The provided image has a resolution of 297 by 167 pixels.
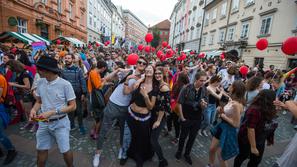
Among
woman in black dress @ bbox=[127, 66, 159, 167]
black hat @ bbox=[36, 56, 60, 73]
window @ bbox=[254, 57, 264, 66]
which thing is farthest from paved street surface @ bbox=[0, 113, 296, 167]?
window @ bbox=[254, 57, 264, 66]

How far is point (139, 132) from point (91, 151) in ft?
4.32

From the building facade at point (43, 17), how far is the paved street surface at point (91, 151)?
1184cm

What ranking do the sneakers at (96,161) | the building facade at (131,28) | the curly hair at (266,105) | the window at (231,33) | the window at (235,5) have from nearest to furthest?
the curly hair at (266,105) → the sneakers at (96,161) → the window at (235,5) → the window at (231,33) → the building facade at (131,28)

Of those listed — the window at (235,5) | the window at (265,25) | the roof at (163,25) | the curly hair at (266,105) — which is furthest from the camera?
the roof at (163,25)

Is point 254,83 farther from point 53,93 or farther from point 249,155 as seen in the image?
point 53,93

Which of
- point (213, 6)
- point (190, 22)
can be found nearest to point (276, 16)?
point (213, 6)

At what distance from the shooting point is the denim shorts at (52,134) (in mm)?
2189

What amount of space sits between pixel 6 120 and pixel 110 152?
6.59 ft

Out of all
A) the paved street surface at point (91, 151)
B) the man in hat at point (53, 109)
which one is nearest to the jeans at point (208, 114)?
the paved street surface at point (91, 151)

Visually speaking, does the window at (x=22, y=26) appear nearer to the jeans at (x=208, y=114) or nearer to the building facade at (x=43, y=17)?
the building facade at (x=43, y=17)

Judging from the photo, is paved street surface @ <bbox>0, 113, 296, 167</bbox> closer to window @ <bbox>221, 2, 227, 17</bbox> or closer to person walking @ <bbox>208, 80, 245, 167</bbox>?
person walking @ <bbox>208, 80, 245, 167</bbox>

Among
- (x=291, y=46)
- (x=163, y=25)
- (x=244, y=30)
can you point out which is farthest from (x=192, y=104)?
(x=163, y=25)

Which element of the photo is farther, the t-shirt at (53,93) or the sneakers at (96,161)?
the sneakers at (96,161)

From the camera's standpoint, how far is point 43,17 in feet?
52.0
